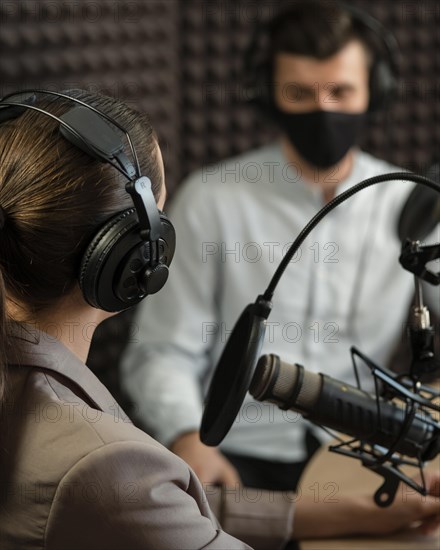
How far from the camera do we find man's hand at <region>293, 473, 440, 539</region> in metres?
0.98

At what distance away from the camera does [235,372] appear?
0.82m

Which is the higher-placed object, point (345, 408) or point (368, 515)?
point (345, 408)

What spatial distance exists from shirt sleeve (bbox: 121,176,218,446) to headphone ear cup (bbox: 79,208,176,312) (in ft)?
2.39

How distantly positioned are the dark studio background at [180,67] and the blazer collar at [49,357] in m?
1.18

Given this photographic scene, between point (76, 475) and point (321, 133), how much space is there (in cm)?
103

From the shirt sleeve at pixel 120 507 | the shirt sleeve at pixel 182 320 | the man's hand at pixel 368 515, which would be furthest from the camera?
the shirt sleeve at pixel 182 320

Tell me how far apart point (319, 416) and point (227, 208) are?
0.86m

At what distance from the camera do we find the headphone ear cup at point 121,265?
0.75 metres

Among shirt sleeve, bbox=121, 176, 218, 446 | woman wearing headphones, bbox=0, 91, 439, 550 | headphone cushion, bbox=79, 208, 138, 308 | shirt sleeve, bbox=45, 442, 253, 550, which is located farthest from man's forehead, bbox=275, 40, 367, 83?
shirt sleeve, bbox=45, 442, 253, 550

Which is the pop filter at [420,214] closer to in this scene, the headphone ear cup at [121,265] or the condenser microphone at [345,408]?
Answer: the condenser microphone at [345,408]

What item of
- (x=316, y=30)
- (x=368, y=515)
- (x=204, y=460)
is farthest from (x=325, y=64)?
(x=368, y=515)

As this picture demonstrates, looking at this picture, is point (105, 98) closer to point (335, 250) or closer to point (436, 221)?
point (436, 221)

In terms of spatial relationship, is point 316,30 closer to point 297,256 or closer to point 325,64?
point 325,64

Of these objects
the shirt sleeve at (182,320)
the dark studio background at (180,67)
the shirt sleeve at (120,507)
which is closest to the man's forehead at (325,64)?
the shirt sleeve at (182,320)
